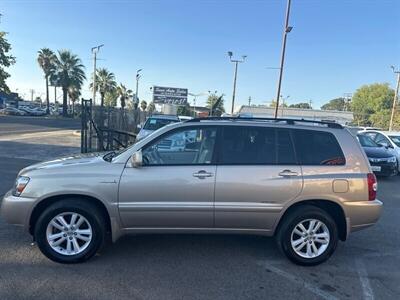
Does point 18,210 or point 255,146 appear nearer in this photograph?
point 18,210

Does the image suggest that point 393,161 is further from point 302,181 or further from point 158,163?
point 158,163

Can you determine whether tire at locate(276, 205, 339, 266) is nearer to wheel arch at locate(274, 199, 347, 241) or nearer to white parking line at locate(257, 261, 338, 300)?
wheel arch at locate(274, 199, 347, 241)

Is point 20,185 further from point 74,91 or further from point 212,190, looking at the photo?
point 74,91

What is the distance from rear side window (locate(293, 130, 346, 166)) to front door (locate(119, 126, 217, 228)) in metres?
1.11

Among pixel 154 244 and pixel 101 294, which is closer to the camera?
pixel 101 294

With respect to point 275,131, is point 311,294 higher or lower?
lower

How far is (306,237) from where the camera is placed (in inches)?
170

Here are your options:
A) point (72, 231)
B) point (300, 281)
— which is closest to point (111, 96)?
point (72, 231)

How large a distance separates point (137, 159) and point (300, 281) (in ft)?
7.43

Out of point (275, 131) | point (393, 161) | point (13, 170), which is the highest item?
point (275, 131)

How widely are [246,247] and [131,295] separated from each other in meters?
1.90

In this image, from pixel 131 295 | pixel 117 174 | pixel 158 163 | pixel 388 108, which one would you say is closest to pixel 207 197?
pixel 158 163

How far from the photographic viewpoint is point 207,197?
4117mm

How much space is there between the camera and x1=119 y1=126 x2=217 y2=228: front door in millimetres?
4051
